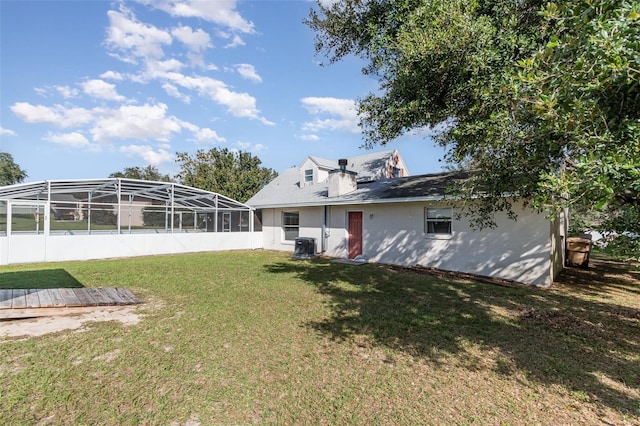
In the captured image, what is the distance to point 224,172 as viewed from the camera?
24688 mm

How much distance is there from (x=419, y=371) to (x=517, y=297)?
5146mm

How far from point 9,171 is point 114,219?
46033mm

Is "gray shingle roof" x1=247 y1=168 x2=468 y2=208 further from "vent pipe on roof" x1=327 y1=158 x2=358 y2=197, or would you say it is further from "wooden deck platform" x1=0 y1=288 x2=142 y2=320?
"wooden deck platform" x1=0 y1=288 x2=142 y2=320

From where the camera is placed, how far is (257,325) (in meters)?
5.15

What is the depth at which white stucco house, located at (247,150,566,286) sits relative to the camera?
9.26m

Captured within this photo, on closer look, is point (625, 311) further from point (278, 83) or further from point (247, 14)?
point (278, 83)

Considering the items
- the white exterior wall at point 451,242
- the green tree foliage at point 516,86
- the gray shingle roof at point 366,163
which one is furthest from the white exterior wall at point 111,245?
the green tree foliage at point 516,86

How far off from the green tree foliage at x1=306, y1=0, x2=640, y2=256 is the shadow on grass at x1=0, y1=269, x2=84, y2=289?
30.2 feet

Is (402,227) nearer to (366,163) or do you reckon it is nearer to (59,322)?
(366,163)

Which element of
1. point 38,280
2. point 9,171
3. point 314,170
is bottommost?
point 38,280

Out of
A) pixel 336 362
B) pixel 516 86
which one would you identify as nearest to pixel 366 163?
pixel 516 86

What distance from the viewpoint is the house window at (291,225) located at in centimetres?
1678

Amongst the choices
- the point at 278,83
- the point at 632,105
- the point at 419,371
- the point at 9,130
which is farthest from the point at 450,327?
the point at 9,130

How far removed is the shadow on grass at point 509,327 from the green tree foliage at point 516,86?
6.28ft
